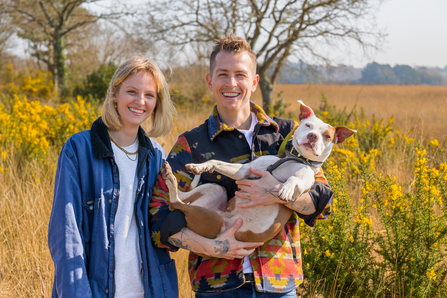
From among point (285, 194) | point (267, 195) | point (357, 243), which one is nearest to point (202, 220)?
point (267, 195)

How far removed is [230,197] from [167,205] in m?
0.45

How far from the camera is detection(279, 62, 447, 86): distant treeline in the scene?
1120cm

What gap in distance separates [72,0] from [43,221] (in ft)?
58.7

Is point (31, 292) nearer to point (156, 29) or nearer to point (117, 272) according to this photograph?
point (117, 272)

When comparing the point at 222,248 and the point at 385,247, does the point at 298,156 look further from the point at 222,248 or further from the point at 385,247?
the point at 385,247

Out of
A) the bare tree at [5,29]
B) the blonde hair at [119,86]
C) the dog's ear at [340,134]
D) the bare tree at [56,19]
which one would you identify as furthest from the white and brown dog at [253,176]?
the bare tree at [5,29]

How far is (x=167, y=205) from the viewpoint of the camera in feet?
7.38

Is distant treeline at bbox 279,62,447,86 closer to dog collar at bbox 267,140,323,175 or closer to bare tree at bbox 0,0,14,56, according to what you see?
dog collar at bbox 267,140,323,175

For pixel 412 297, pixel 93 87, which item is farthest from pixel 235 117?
pixel 93 87

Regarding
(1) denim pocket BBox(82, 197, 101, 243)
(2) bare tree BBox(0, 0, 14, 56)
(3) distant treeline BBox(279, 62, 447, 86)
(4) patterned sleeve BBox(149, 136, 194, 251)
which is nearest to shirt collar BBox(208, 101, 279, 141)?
(4) patterned sleeve BBox(149, 136, 194, 251)

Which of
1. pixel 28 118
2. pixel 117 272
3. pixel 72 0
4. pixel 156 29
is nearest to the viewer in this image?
pixel 117 272

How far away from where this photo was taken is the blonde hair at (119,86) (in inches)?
88.9

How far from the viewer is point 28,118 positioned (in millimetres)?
5809

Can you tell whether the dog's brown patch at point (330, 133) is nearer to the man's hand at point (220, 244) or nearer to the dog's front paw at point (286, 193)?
the dog's front paw at point (286, 193)
